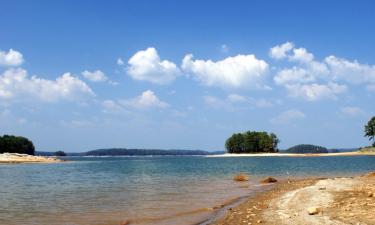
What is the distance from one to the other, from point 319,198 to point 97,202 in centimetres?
1625

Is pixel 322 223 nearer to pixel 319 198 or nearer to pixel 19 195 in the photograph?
pixel 319 198

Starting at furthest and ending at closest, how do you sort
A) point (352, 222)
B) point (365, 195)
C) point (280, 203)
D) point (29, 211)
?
point (29, 211) → point (280, 203) → point (365, 195) → point (352, 222)

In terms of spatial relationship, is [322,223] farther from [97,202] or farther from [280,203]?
[97,202]

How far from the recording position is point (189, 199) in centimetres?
3228

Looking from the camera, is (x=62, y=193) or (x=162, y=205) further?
(x=62, y=193)

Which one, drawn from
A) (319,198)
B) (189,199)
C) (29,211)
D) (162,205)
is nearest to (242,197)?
(189,199)

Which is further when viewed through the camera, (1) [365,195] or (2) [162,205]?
(2) [162,205]

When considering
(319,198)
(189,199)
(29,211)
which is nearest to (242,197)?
(189,199)

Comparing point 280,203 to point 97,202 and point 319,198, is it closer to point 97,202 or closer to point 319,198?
point 319,198

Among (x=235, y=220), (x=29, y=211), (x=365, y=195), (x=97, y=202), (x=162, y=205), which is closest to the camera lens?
(x=235, y=220)

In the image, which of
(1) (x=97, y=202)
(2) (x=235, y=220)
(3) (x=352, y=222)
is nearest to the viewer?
(3) (x=352, y=222)

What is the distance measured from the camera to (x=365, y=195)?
23250 millimetres

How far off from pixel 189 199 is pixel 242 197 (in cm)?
435

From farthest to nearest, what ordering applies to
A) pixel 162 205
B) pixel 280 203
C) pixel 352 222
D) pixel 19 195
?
pixel 19 195, pixel 162 205, pixel 280 203, pixel 352 222
